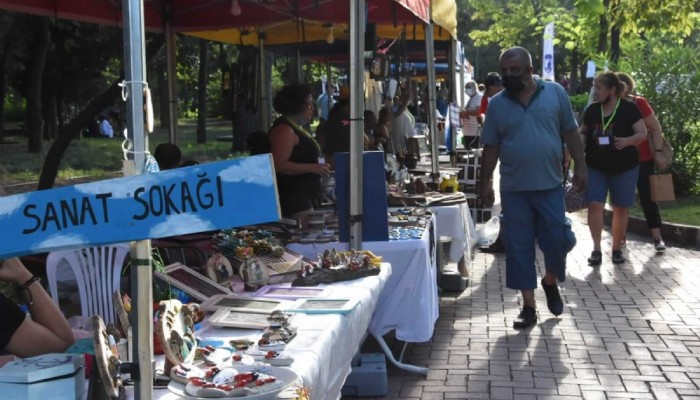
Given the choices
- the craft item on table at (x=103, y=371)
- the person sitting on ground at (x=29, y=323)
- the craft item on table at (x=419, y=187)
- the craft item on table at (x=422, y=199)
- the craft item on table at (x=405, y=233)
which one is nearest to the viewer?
the craft item on table at (x=103, y=371)

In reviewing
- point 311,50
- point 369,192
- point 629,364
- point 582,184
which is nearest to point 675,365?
point 629,364

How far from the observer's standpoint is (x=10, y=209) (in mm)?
1975

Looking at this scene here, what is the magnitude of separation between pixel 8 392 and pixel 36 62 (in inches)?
709

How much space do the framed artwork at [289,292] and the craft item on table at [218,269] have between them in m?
0.19

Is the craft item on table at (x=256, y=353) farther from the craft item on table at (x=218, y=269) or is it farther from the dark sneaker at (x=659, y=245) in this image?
the dark sneaker at (x=659, y=245)

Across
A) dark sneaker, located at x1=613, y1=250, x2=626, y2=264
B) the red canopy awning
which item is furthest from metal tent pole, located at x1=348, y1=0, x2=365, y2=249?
dark sneaker, located at x1=613, y1=250, x2=626, y2=264

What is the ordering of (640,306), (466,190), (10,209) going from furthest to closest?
(466,190)
(640,306)
(10,209)

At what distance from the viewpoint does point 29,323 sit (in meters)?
Result: 2.96

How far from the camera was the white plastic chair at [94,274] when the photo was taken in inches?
176

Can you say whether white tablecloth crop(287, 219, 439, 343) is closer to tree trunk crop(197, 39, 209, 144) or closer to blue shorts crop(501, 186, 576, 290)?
blue shorts crop(501, 186, 576, 290)

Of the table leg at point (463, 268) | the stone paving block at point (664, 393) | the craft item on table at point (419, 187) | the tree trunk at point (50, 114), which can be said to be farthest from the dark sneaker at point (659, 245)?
the tree trunk at point (50, 114)

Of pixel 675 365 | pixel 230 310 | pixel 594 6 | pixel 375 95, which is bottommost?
Result: pixel 675 365

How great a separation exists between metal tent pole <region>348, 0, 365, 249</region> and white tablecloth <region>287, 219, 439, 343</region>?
0.16m

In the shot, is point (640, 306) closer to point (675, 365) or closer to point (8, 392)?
point (675, 365)
